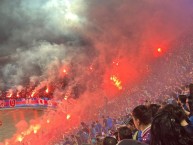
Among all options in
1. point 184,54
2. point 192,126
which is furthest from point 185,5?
point 192,126

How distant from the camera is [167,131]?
1734mm

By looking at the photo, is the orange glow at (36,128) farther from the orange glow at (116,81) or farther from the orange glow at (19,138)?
the orange glow at (116,81)

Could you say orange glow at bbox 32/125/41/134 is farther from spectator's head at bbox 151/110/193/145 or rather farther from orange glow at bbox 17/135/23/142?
spectator's head at bbox 151/110/193/145

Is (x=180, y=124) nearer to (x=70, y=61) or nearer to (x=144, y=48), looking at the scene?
(x=144, y=48)

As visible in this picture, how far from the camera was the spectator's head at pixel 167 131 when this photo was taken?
5.65ft

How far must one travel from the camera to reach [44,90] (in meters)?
19.0

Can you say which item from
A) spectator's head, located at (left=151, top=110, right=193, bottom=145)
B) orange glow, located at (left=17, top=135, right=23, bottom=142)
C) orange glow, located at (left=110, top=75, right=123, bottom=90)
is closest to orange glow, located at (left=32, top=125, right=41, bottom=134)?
orange glow, located at (left=17, top=135, right=23, bottom=142)

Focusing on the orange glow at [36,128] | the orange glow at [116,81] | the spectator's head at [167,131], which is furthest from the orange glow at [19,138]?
the spectator's head at [167,131]

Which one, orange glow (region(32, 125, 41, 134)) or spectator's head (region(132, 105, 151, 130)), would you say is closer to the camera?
spectator's head (region(132, 105, 151, 130))

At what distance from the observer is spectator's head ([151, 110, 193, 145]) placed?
1723 millimetres

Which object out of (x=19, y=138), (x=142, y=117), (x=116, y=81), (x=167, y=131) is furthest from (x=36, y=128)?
(x=167, y=131)

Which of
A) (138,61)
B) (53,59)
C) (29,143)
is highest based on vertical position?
(53,59)

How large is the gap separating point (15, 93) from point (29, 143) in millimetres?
3183

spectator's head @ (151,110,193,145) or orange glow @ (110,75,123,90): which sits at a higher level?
orange glow @ (110,75,123,90)
